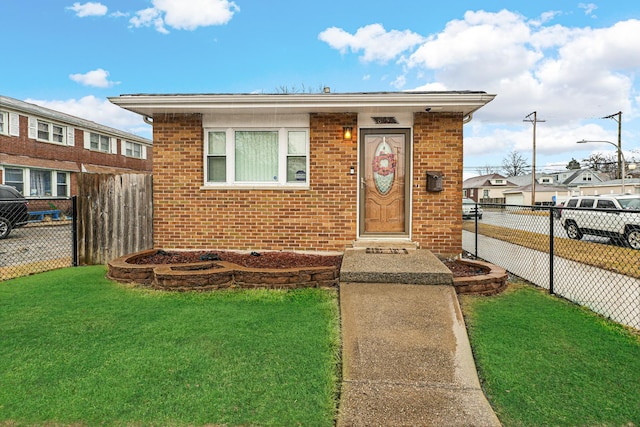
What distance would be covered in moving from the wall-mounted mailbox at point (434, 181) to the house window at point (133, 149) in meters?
24.4

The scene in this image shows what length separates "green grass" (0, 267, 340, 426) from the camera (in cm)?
227

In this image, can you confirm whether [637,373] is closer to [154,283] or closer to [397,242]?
[397,242]

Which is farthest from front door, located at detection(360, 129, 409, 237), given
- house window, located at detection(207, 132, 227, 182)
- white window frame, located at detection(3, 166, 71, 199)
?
white window frame, located at detection(3, 166, 71, 199)

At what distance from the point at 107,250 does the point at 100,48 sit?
521 inches

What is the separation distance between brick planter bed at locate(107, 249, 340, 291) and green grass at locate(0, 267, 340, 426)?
205mm

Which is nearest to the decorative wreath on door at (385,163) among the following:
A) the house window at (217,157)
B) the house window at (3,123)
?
the house window at (217,157)

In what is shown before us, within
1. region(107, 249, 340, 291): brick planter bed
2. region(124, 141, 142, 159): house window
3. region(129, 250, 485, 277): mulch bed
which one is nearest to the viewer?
region(107, 249, 340, 291): brick planter bed

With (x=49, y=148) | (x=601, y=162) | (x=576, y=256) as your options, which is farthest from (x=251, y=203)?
(x=601, y=162)

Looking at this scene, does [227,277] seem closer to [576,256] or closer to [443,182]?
[443,182]

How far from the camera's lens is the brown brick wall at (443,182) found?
632 cm

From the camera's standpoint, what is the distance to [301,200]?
655 cm

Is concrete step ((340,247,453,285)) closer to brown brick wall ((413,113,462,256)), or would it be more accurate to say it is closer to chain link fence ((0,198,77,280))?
brown brick wall ((413,113,462,256))

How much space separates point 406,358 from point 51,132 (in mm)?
23078

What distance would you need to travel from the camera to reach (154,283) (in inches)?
196
